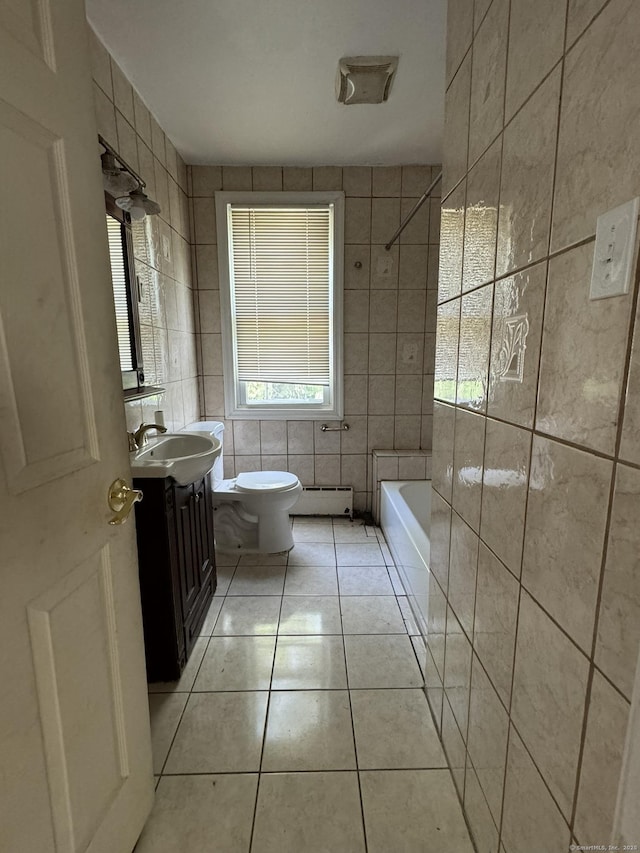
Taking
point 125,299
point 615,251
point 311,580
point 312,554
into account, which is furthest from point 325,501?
point 615,251

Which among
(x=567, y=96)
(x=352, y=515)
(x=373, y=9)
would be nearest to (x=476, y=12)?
(x=567, y=96)

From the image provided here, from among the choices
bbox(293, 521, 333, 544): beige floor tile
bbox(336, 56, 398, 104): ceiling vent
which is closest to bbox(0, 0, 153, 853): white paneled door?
bbox(336, 56, 398, 104): ceiling vent

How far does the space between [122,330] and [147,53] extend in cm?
116

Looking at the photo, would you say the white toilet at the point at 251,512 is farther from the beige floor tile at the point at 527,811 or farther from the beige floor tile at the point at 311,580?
the beige floor tile at the point at 527,811

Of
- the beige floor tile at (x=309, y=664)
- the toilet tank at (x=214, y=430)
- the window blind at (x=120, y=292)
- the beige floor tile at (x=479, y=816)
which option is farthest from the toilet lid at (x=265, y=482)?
the beige floor tile at (x=479, y=816)

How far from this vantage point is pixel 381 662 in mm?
1645

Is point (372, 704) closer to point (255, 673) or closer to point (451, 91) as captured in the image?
point (255, 673)

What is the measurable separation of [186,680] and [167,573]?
18.5 inches

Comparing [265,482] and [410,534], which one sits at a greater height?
[265,482]

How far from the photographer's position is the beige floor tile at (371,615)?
1842 mm

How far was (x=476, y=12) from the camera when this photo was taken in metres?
0.95

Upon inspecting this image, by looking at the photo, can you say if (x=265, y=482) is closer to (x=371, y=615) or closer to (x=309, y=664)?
(x=371, y=615)

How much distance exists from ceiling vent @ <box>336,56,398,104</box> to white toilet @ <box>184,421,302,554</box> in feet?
6.26

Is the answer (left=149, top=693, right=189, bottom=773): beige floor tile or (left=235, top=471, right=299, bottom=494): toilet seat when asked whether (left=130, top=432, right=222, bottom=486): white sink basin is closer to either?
(left=235, top=471, right=299, bottom=494): toilet seat
